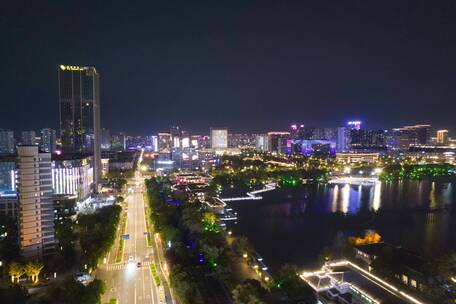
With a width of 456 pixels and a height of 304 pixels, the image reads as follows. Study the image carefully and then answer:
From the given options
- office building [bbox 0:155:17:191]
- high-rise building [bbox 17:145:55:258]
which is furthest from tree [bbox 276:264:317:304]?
office building [bbox 0:155:17:191]

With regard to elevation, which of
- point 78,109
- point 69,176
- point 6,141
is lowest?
point 69,176

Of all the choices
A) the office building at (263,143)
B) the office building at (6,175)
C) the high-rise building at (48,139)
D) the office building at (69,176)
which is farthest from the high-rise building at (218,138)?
the office building at (6,175)

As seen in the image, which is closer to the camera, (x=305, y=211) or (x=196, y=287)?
(x=196, y=287)

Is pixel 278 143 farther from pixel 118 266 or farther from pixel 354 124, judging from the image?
pixel 118 266

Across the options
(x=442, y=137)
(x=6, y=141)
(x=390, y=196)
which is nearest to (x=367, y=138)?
(x=442, y=137)

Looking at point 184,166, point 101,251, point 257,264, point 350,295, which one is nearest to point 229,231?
point 257,264

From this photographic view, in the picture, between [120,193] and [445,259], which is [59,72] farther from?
[445,259]

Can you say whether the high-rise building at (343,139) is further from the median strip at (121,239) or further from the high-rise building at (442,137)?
the median strip at (121,239)
